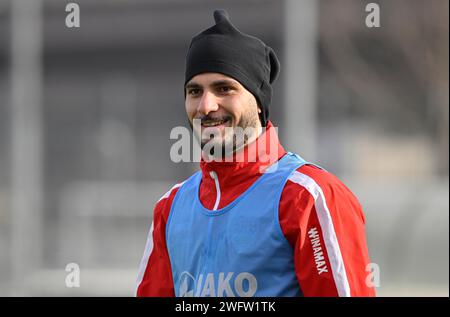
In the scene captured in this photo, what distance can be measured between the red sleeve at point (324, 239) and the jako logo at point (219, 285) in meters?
0.18

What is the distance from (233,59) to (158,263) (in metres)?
0.84

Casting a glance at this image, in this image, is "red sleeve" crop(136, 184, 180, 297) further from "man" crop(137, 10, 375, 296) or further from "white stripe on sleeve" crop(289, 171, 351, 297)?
"white stripe on sleeve" crop(289, 171, 351, 297)

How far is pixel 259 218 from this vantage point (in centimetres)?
256

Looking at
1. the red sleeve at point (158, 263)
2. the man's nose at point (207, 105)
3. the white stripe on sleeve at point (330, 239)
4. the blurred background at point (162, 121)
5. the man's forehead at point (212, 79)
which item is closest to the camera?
the white stripe on sleeve at point (330, 239)

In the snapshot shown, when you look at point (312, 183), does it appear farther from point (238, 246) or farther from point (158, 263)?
point (158, 263)

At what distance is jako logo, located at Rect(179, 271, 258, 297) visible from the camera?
254 centimetres

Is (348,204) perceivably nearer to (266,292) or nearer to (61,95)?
(266,292)

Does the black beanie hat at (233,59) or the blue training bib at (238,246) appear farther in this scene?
the black beanie hat at (233,59)

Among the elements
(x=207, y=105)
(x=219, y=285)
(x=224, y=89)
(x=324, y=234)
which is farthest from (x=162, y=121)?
(x=324, y=234)

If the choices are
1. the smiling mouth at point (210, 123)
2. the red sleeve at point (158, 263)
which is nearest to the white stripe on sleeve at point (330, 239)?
the smiling mouth at point (210, 123)

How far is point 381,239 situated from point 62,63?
260 inches

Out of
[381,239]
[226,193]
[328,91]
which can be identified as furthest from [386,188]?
[226,193]

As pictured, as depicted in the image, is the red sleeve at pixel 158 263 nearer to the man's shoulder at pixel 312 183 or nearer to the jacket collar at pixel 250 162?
the jacket collar at pixel 250 162

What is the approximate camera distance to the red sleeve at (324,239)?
2.43 meters
